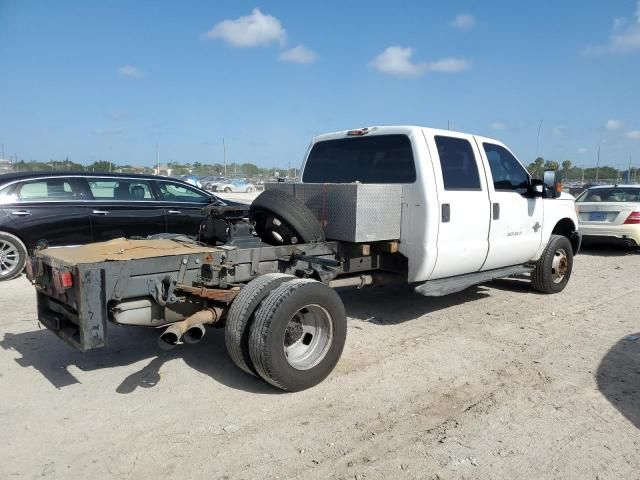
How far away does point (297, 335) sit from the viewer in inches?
163

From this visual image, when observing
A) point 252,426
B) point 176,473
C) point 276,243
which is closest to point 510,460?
point 252,426

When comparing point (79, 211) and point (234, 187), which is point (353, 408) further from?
point (234, 187)

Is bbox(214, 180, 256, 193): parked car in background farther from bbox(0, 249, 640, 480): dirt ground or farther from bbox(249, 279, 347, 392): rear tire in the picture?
bbox(249, 279, 347, 392): rear tire

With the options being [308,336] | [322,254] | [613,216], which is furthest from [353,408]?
[613,216]

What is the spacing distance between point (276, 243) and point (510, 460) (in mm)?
2714

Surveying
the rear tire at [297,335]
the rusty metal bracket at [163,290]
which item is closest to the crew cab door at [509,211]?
the rear tire at [297,335]

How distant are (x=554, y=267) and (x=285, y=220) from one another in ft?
14.7

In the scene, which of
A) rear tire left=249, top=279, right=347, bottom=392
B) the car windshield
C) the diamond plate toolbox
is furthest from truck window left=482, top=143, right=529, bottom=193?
the car windshield

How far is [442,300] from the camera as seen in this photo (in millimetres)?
6785

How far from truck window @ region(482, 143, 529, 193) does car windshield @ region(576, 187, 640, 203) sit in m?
6.40

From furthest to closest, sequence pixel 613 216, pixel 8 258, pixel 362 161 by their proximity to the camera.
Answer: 1. pixel 613 216
2. pixel 8 258
3. pixel 362 161

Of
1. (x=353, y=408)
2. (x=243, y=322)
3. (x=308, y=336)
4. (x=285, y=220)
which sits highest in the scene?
(x=285, y=220)

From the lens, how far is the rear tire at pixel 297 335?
3623mm

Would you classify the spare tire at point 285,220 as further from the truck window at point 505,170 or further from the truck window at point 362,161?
the truck window at point 505,170
